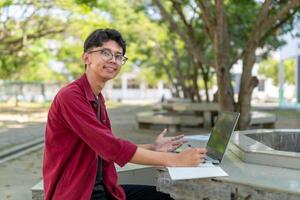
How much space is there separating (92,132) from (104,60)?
1.50ft

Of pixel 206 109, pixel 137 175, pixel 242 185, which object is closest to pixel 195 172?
pixel 242 185

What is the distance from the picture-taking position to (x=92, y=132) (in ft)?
8.27

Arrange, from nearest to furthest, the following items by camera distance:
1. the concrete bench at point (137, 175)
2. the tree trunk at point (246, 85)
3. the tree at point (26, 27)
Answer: the concrete bench at point (137, 175), the tree trunk at point (246, 85), the tree at point (26, 27)

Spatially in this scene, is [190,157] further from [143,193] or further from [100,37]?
[100,37]

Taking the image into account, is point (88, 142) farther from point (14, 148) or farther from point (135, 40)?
point (135, 40)

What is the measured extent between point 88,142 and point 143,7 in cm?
1645

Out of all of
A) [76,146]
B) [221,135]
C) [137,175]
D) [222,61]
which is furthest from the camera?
[222,61]

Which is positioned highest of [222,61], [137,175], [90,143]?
[222,61]

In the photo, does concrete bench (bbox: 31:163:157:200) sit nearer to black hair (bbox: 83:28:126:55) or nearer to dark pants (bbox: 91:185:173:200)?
dark pants (bbox: 91:185:173:200)

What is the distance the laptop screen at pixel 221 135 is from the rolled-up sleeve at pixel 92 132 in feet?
2.55

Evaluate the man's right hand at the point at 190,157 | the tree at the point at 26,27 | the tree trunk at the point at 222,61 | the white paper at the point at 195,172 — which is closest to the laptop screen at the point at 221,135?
the white paper at the point at 195,172

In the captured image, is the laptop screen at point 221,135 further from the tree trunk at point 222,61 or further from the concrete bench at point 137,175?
the tree trunk at point 222,61

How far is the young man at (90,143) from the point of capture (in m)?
2.53

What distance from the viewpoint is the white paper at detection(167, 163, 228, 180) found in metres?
2.66
